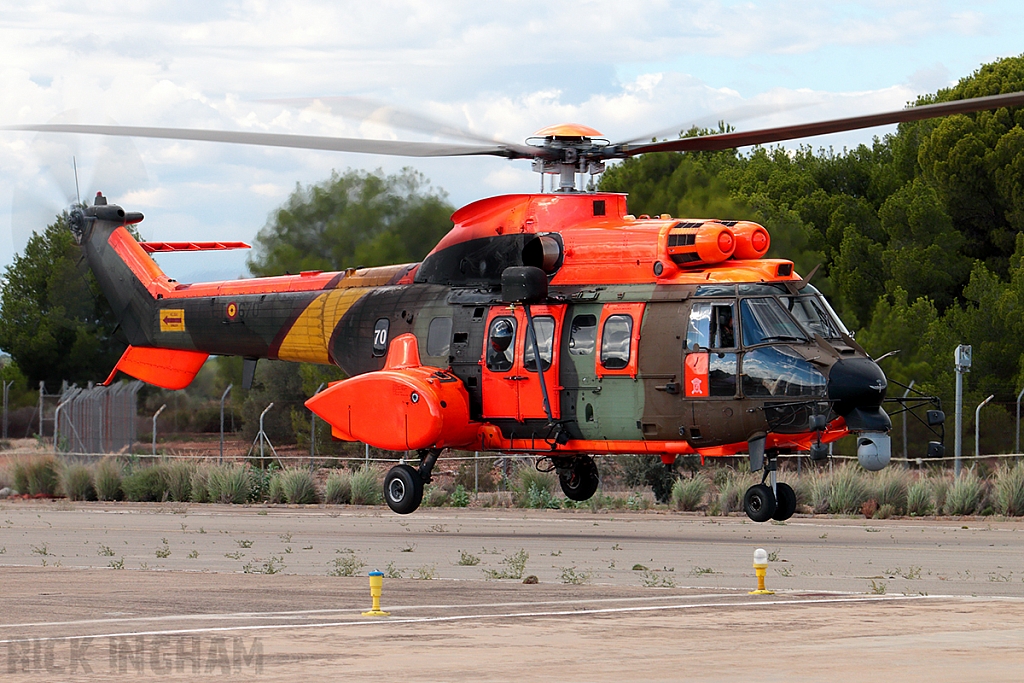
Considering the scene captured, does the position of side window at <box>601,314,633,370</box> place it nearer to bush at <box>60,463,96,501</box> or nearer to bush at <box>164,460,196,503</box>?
bush at <box>164,460,196,503</box>

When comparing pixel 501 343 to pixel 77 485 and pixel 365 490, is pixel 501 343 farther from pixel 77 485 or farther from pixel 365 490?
pixel 77 485

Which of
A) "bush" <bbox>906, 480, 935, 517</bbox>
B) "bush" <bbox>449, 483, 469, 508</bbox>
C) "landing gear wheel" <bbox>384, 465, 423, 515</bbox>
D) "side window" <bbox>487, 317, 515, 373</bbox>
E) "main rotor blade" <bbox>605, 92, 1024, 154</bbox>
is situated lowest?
"bush" <bbox>449, 483, 469, 508</bbox>

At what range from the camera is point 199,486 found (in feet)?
112

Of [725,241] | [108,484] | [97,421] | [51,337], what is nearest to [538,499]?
[108,484]

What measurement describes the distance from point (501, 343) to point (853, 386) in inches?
219

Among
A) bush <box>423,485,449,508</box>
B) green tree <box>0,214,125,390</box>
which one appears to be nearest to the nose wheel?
bush <box>423,485,449,508</box>

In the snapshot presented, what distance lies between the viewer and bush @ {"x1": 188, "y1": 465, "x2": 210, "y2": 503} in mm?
33969

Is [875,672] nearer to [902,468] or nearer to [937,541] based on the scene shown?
[937,541]

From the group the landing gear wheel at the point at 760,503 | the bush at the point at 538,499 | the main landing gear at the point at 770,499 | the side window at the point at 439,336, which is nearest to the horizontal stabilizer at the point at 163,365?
the side window at the point at 439,336

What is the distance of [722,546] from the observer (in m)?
20.7

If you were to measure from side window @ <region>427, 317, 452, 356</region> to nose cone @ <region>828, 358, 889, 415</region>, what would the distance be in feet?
21.1

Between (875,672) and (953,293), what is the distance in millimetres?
38781

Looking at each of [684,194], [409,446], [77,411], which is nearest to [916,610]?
[409,446]

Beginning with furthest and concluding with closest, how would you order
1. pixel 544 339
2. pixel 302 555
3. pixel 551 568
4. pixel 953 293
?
pixel 953 293
pixel 544 339
pixel 302 555
pixel 551 568
